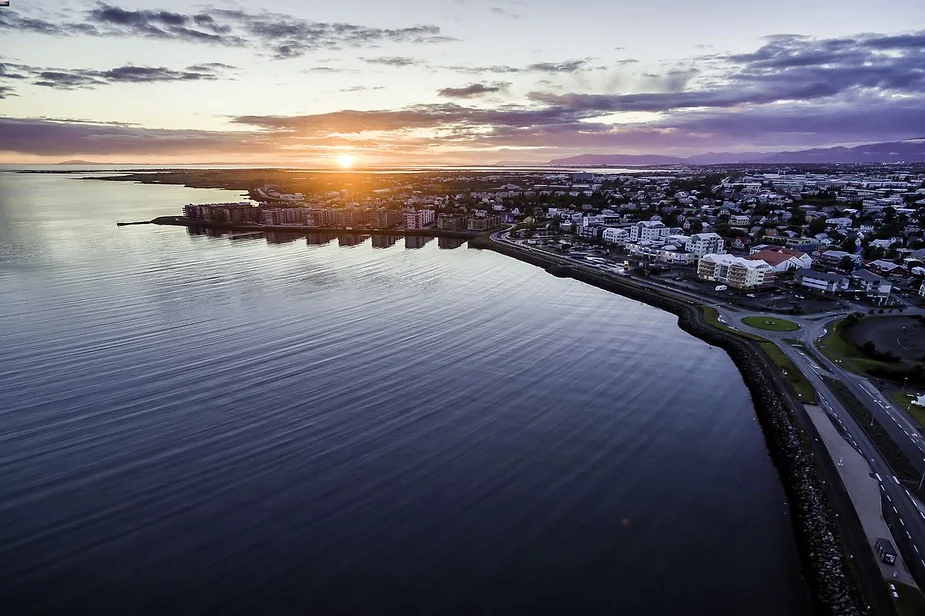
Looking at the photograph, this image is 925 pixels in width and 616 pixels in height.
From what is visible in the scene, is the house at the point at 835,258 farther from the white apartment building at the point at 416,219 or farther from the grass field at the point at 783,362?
the white apartment building at the point at 416,219

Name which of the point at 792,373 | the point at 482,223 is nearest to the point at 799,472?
the point at 792,373

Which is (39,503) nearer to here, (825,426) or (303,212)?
(825,426)

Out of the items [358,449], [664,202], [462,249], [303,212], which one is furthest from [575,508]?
[664,202]

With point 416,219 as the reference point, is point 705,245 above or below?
above

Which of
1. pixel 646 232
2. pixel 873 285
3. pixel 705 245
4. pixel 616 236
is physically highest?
pixel 646 232

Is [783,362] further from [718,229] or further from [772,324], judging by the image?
[718,229]

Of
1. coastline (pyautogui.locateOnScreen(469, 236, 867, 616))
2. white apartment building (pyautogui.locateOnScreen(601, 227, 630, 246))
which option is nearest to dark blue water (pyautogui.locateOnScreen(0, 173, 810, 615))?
coastline (pyautogui.locateOnScreen(469, 236, 867, 616))

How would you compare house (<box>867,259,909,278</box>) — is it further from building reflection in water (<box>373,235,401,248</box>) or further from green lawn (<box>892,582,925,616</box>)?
building reflection in water (<box>373,235,401,248</box>)
